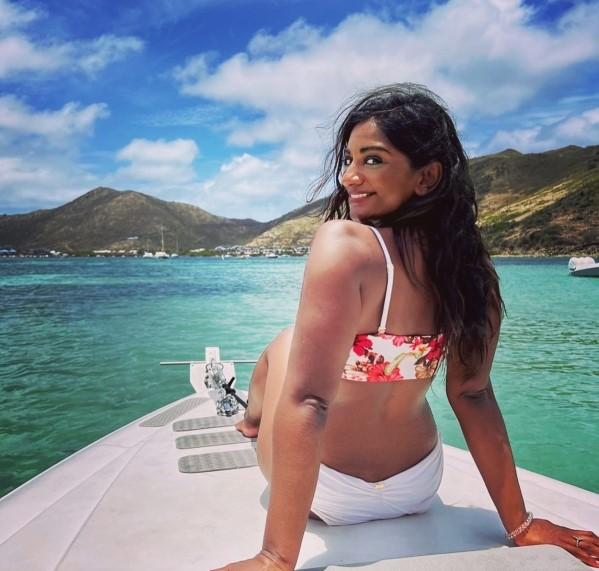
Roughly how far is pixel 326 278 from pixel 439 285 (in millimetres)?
395

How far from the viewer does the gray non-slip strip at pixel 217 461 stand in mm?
2361

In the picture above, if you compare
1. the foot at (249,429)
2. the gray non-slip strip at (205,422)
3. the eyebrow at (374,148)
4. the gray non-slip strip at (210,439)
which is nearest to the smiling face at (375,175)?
the eyebrow at (374,148)

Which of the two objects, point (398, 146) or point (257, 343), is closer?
point (398, 146)

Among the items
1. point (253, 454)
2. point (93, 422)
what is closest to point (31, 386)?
point (93, 422)

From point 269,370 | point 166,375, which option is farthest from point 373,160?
point 166,375

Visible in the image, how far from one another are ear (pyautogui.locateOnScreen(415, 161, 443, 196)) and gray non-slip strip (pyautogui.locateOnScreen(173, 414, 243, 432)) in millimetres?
2220

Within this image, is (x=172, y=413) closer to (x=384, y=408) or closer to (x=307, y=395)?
(x=384, y=408)

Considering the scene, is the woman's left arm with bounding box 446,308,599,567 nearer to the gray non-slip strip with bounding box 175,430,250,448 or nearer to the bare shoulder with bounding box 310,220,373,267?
the bare shoulder with bounding box 310,220,373,267

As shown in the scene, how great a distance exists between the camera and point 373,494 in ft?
5.48

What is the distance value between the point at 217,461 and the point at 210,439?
16.5 inches

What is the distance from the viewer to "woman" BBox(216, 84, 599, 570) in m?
1.26

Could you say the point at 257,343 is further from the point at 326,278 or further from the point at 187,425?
the point at 326,278

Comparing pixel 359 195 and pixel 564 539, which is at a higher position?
pixel 359 195

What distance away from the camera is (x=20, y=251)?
18788 cm
